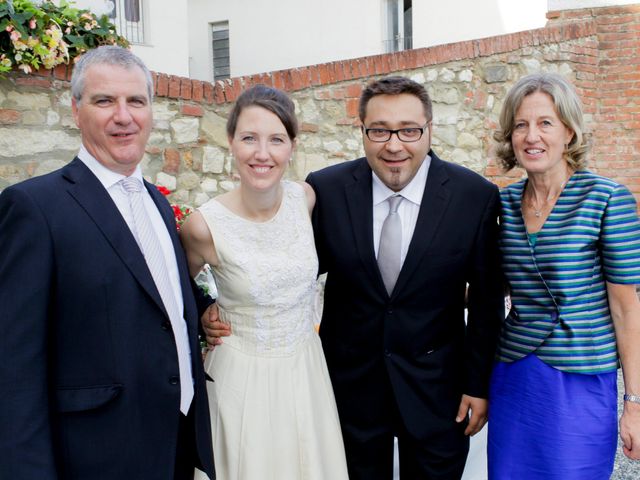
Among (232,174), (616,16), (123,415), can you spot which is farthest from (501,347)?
(616,16)

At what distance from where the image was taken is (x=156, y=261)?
192cm

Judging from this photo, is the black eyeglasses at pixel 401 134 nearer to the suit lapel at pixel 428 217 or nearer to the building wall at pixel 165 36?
the suit lapel at pixel 428 217

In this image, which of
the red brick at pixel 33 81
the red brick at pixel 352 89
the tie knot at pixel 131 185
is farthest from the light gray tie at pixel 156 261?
the red brick at pixel 352 89

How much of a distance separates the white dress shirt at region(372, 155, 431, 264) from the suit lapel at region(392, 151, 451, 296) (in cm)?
3

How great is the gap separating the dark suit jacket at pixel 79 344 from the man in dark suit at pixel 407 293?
0.88m

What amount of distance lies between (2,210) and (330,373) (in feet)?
4.82

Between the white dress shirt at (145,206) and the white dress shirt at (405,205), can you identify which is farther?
the white dress shirt at (405,205)

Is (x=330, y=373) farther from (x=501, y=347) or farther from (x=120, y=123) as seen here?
(x=120, y=123)

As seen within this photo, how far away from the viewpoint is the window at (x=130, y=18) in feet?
28.7

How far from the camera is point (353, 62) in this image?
5984 millimetres

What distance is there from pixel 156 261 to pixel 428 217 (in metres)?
1.10

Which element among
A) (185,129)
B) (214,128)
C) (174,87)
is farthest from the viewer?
(214,128)

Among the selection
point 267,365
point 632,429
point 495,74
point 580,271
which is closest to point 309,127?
point 495,74

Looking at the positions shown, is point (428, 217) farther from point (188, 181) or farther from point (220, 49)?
point (220, 49)
